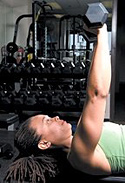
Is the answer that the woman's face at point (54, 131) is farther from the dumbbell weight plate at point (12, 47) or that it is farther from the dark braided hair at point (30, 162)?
the dumbbell weight plate at point (12, 47)

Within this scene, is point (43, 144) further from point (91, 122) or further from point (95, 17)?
point (95, 17)

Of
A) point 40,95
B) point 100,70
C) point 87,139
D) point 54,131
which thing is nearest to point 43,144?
point 54,131

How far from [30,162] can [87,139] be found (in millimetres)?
272

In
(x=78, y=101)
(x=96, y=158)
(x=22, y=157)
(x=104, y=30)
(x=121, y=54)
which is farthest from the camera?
(x=78, y=101)

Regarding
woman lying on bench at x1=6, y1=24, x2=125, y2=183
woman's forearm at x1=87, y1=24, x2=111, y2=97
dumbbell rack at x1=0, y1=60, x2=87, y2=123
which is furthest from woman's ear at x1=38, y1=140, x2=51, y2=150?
dumbbell rack at x1=0, y1=60, x2=87, y2=123

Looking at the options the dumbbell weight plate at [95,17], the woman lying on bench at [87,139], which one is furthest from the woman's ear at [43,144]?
the dumbbell weight plate at [95,17]

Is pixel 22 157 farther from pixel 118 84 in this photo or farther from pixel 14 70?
pixel 14 70

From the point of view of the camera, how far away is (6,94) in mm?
3188

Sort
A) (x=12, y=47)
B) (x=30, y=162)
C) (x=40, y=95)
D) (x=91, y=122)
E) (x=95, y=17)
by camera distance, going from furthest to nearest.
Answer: (x=12, y=47), (x=40, y=95), (x=30, y=162), (x=91, y=122), (x=95, y=17)

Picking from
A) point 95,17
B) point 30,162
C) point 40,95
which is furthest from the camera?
point 40,95

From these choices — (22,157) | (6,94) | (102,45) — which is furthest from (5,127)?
(102,45)

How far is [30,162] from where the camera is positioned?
1.03 metres

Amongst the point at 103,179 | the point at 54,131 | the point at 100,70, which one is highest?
the point at 100,70

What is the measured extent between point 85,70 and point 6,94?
0.94 meters
